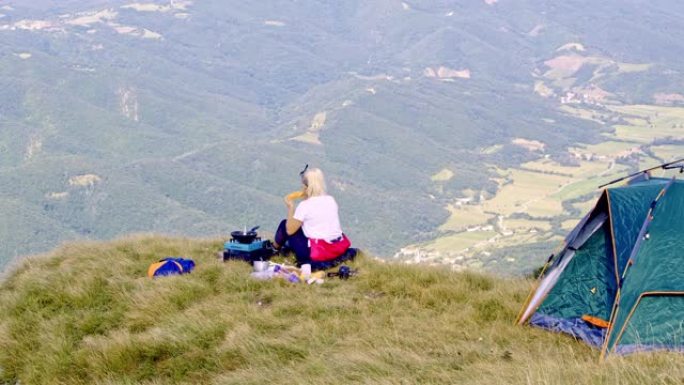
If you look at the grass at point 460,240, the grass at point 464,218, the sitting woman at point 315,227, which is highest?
the sitting woman at point 315,227

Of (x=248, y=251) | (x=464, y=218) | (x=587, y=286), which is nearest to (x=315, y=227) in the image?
(x=248, y=251)

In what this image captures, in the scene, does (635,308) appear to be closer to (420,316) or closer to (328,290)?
(420,316)

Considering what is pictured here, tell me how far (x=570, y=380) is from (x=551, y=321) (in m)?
3.18

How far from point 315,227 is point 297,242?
427mm

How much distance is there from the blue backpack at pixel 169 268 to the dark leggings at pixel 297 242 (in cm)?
156

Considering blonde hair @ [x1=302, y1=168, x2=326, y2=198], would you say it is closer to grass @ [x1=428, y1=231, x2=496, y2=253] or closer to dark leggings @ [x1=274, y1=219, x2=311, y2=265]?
dark leggings @ [x1=274, y1=219, x2=311, y2=265]

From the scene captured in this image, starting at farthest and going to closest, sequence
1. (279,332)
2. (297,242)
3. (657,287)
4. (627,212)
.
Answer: (297,242)
(627,212)
(657,287)
(279,332)

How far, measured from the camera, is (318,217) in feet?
33.3

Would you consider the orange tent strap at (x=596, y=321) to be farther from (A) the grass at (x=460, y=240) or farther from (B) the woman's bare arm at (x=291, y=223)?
(A) the grass at (x=460, y=240)

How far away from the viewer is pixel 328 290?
9023mm

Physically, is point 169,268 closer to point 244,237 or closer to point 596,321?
point 244,237

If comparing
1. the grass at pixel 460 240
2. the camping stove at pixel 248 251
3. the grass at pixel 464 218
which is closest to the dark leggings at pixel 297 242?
the camping stove at pixel 248 251

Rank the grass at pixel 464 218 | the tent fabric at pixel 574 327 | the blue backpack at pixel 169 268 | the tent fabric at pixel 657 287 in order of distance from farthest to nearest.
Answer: the grass at pixel 464 218
the blue backpack at pixel 169 268
the tent fabric at pixel 574 327
the tent fabric at pixel 657 287

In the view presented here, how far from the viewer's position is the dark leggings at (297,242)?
1027cm
